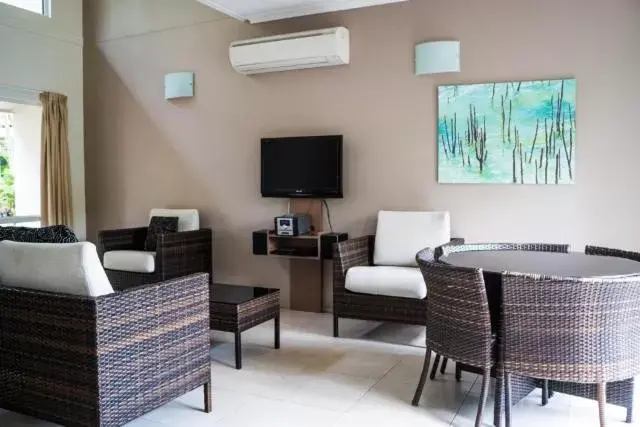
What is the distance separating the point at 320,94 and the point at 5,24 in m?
3.37

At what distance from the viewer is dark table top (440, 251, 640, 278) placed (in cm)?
250

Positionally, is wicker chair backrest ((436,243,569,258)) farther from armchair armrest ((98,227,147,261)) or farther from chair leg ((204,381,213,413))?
armchair armrest ((98,227,147,261))

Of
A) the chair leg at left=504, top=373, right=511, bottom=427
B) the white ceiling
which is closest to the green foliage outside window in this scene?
the white ceiling

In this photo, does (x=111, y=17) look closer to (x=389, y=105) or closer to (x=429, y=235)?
(x=389, y=105)

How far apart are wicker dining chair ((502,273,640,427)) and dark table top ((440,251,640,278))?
13 cm

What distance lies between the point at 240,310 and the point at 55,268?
1.34 meters

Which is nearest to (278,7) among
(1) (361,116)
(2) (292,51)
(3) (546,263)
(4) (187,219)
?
(2) (292,51)

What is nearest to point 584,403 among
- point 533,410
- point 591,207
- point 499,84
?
point 533,410

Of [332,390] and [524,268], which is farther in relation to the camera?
[332,390]

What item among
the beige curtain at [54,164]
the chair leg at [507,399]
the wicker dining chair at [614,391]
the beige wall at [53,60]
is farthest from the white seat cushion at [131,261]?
the wicker dining chair at [614,391]

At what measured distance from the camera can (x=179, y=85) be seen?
5.70 meters

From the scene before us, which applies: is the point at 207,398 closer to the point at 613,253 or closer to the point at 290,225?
the point at 290,225

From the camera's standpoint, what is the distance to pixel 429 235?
4391mm

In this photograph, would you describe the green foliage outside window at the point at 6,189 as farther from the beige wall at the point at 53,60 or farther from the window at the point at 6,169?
the beige wall at the point at 53,60
